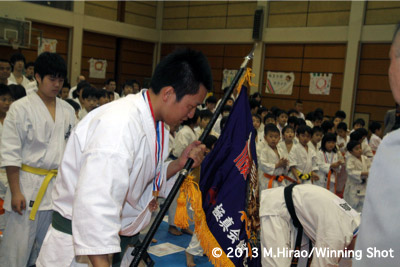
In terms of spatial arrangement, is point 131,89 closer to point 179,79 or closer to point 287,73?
point 287,73

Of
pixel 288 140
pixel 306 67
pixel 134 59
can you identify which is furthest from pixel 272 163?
pixel 134 59

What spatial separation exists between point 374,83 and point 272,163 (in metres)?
6.62

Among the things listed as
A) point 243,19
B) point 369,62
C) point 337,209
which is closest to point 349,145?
point 337,209

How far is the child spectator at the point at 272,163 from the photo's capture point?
5.04 m

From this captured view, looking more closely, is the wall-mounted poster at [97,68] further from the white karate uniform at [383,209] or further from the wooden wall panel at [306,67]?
the white karate uniform at [383,209]

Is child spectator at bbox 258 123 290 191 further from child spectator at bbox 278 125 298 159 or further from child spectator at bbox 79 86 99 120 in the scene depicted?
child spectator at bbox 79 86 99 120

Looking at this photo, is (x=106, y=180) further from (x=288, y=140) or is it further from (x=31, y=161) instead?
(x=288, y=140)

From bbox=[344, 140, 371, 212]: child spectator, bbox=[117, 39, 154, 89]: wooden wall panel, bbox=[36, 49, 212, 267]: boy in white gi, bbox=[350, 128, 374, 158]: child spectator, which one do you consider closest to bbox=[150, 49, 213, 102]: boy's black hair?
bbox=[36, 49, 212, 267]: boy in white gi

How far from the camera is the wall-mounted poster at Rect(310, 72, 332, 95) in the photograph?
11031 mm

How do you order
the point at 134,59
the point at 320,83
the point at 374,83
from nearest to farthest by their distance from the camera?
1. the point at 374,83
2. the point at 320,83
3. the point at 134,59

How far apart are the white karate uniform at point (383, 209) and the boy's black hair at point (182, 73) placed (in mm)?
865

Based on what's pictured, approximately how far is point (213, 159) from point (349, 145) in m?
3.99

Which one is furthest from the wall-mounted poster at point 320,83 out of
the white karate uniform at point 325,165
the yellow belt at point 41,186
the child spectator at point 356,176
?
the yellow belt at point 41,186

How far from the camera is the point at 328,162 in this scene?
6.07 meters
